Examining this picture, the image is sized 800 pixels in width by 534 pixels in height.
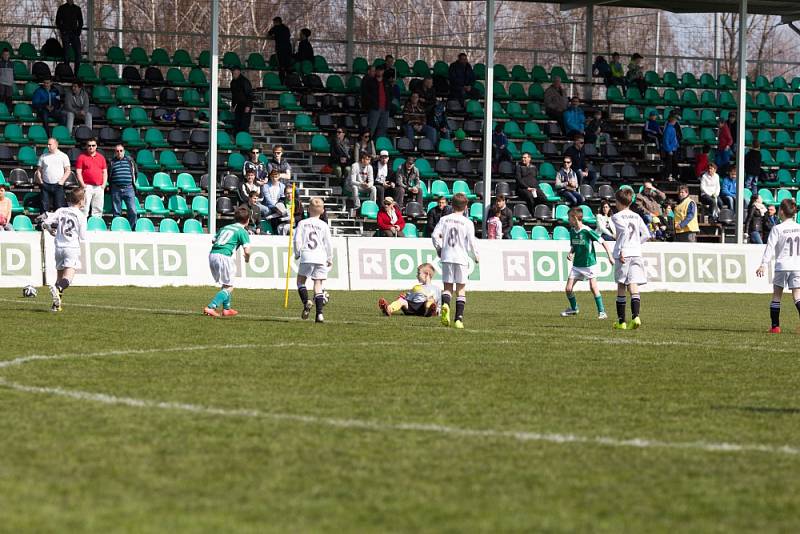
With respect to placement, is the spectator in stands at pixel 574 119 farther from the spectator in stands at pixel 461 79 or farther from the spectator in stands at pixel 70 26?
the spectator in stands at pixel 70 26

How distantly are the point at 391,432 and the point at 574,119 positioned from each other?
1135 inches

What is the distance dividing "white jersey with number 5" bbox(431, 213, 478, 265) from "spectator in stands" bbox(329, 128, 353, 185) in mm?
14277

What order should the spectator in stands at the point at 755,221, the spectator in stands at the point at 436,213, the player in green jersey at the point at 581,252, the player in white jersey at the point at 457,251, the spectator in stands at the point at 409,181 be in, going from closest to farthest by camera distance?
the player in white jersey at the point at 457,251 < the player in green jersey at the point at 581,252 < the spectator in stands at the point at 436,213 < the spectator in stands at the point at 409,181 < the spectator in stands at the point at 755,221

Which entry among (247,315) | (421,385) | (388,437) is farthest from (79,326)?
A: (388,437)

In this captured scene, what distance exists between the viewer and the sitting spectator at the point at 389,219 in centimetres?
2906

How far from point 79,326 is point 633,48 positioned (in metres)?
52.0

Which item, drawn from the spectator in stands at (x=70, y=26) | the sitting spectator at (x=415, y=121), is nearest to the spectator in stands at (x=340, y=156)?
the sitting spectator at (x=415, y=121)

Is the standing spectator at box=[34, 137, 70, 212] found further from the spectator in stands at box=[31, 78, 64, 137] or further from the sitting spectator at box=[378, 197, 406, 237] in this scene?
the sitting spectator at box=[378, 197, 406, 237]

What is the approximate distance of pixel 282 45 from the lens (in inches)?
1401

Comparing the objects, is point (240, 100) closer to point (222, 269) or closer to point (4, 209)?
point (4, 209)

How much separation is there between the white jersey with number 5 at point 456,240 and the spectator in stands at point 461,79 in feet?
63.2

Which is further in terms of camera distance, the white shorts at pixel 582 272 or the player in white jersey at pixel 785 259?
the white shorts at pixel 582 272

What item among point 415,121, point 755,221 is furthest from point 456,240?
point 415,121

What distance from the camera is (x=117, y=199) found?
28.4 meters
